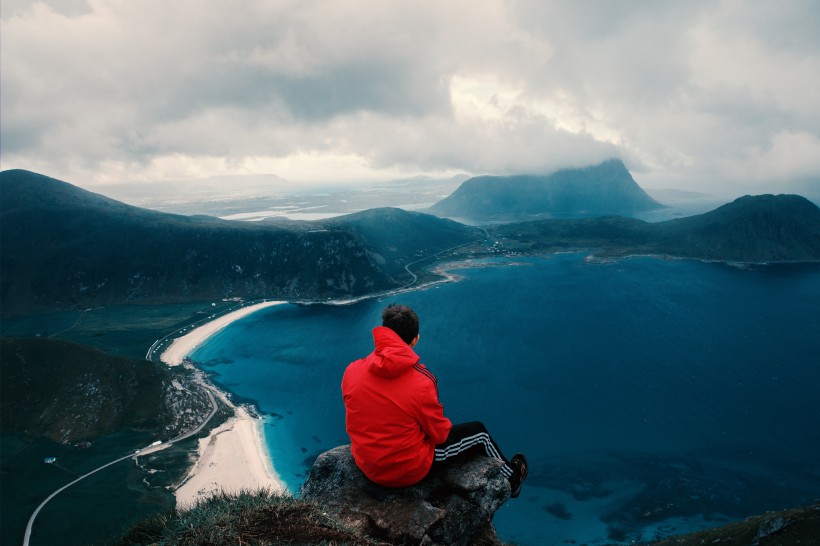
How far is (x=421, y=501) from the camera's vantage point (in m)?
7.67

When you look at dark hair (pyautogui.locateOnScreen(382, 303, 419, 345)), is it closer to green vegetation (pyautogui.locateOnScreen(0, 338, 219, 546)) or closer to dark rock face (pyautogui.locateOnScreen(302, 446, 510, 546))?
dark rock face (pyautogui.locateOnScreen(302, 446, 510, 546))

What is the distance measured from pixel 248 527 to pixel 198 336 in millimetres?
122797

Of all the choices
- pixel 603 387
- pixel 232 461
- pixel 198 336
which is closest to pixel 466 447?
pixel 232 461

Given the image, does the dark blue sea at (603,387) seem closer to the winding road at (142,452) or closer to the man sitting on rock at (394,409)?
the winding road at (142,452)

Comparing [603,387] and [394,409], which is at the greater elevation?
[394,409]

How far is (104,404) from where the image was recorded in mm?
67000

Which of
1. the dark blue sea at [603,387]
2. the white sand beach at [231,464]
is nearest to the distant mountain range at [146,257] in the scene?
the dark blue sea at [603,387]

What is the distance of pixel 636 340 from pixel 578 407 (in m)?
42.6

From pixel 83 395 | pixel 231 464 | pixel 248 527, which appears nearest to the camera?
pixel 248 527

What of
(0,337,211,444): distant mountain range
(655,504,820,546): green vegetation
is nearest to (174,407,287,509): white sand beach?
(0,337,211,444): distant mountain range

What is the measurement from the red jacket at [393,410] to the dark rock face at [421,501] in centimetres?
61

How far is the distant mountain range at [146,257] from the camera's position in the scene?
143m

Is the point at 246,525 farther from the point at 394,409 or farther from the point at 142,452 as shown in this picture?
the point at 142,452

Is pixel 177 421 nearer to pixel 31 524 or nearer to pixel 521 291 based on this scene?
pixel 31 524
